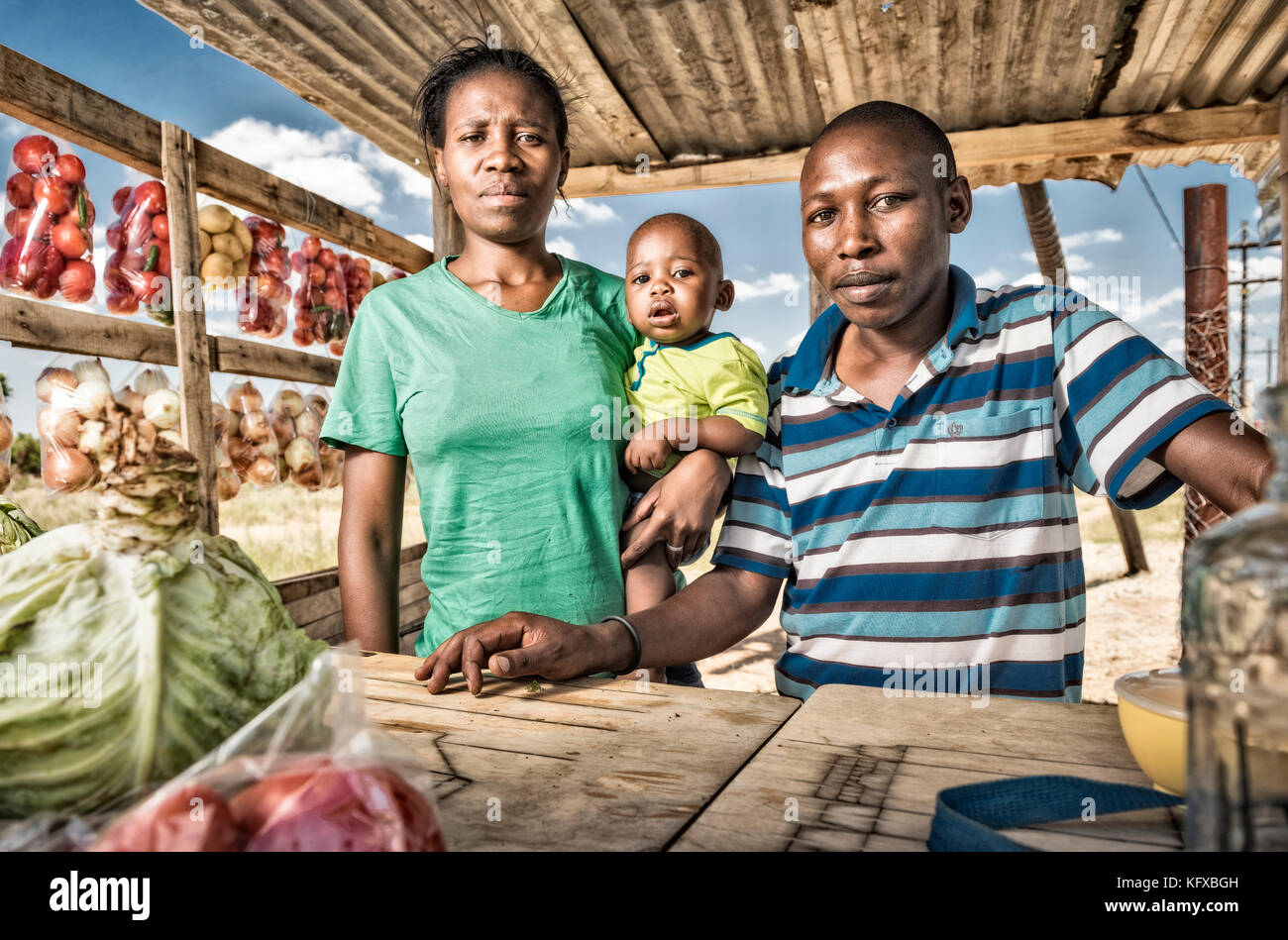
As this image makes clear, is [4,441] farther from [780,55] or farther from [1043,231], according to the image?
[1043,231]

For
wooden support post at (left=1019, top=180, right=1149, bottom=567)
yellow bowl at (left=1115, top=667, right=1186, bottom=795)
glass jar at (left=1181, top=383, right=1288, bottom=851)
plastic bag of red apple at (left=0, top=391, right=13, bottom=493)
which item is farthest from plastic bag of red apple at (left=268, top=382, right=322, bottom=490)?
wooden support post at (left=1019, top=180, right=1149, bottom=567)

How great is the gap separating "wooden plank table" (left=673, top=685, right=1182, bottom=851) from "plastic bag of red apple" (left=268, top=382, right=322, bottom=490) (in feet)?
9.77

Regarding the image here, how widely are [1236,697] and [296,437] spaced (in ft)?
12.0

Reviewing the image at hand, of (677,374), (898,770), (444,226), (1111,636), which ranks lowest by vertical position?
(1111,636)

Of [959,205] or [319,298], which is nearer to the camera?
[959,205]

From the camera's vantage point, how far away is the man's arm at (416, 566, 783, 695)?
1330 mm

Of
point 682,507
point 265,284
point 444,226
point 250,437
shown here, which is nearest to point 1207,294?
point 444,226

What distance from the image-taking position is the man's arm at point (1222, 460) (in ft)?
4.49

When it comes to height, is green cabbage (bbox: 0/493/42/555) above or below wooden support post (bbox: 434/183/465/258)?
below

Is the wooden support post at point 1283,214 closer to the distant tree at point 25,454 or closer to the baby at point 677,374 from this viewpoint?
the baby at point 677,374

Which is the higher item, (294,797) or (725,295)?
(725,295)

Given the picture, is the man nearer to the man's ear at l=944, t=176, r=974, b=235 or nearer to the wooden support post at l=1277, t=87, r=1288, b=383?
the man's ear at l=944, t=176, r=974, b=235

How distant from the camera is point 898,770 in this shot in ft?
3.13

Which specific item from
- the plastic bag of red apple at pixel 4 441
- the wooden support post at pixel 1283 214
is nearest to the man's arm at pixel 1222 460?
the plastic bag of red apple at pixel 4 441
